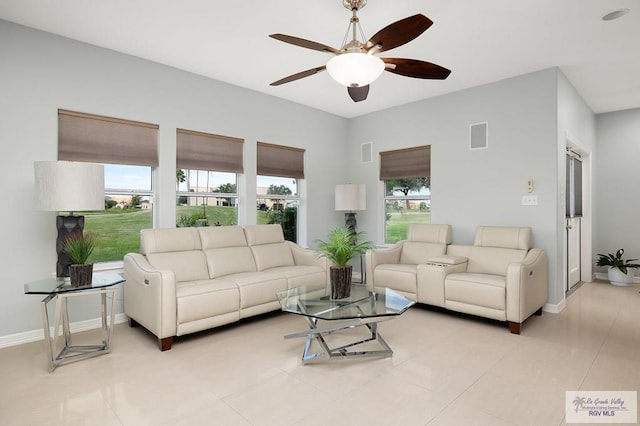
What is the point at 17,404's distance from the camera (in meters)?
2.12

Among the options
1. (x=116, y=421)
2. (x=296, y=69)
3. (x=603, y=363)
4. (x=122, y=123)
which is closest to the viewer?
(x=116, y=421)

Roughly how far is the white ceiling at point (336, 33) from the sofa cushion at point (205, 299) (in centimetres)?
235

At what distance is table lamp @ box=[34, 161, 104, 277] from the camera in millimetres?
2703

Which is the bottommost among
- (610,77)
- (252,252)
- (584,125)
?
(252,252)

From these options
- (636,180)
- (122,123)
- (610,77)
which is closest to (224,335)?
(122,123)

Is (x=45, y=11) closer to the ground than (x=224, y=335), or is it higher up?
higher up

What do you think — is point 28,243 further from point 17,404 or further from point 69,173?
point 17,404

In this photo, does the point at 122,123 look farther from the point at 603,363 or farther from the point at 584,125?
the point at 584,125

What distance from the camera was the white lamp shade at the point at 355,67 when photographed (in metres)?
2.27

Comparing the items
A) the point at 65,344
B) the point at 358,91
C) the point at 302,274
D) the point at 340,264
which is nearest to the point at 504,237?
the point at 340,264

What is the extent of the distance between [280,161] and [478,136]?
278 centimetres

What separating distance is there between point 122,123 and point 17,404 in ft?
8.73

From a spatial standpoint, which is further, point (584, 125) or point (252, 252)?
point (584, 125)

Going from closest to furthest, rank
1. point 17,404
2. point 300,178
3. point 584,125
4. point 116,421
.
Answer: point 116,421 → point 17,404 → point 584,125 → point 300,178
